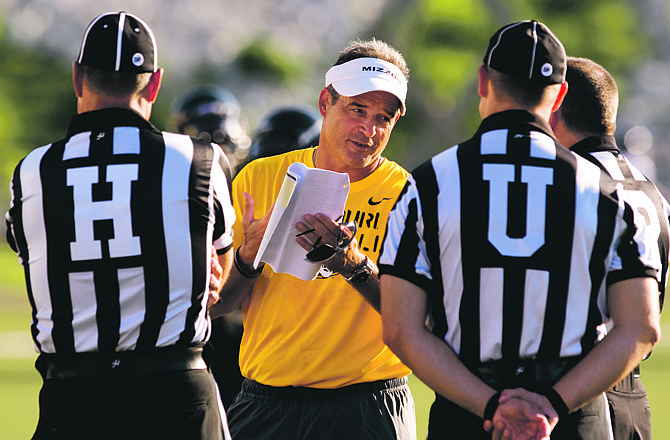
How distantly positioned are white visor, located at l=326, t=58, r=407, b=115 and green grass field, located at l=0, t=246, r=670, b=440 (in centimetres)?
414

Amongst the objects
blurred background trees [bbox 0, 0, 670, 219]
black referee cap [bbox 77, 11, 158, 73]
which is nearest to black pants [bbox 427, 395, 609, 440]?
black referee cap [bbox 77, 11, 158, 73]

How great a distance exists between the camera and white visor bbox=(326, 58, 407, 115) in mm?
3900

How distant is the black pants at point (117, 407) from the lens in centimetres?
309

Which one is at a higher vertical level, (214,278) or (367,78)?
(367,78)

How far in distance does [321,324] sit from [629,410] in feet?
4.55

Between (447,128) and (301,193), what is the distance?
32.1m

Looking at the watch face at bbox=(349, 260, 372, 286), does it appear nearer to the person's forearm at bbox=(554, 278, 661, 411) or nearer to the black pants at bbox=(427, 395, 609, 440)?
the black pants at bbox=(427, 395, 609, 440)

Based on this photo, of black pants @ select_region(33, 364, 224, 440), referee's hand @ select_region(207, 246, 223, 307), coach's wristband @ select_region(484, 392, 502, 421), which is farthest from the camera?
referee's hand @ select_region(207, 246, 223, 307)

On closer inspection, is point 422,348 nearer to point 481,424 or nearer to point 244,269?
point 481,424

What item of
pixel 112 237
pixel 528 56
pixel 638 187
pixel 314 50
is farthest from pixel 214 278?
pixel 314 50

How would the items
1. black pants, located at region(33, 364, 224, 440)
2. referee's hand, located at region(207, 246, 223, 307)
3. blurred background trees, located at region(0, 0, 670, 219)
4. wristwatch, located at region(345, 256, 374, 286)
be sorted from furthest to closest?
blurred background trees, located at region(0, 0, 670, 219)
wristwatch, located at region(345, 256, 374, 286)
referee's hand, located at region(207, 246, 223, 307)
black pants, located at region(33, 364, 224, 440)

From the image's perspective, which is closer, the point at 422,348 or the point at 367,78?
the point at 422,348

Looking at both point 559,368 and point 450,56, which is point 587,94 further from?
point 450,56

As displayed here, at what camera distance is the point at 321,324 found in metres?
3.81
